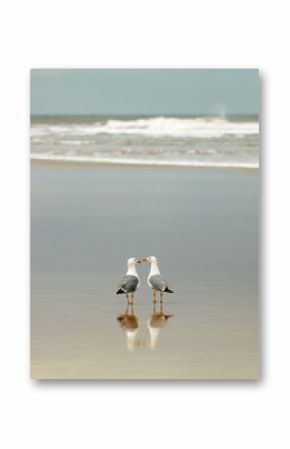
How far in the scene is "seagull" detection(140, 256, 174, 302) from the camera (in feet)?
19.8

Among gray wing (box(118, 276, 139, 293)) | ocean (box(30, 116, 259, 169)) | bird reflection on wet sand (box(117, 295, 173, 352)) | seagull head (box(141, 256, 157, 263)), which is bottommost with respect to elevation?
bird reflection on wet sand (box(117, 295, 173, 352))

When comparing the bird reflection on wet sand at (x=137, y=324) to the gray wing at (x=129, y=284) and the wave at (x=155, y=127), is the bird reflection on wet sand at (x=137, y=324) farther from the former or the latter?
the wave at (x=155, y=127)

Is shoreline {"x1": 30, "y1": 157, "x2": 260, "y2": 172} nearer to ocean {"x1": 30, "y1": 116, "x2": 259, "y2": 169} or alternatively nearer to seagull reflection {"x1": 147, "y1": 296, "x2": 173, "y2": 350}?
ocean {"x1": 30, "y1": 116, "x2": 259, "y2": 169}

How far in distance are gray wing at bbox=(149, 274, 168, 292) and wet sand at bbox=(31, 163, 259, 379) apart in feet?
0.12

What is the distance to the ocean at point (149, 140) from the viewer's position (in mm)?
6000

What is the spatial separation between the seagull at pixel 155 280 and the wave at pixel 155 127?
2.01 ft

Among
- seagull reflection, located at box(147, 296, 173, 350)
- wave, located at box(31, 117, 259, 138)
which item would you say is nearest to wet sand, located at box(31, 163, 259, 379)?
seagull reflection, located at box(147, 296, 173, 350)

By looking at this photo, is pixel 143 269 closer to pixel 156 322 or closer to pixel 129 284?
pixel 129 284

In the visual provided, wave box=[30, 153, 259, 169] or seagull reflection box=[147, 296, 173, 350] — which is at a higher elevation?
wave box=[30, 153, 259, 169]

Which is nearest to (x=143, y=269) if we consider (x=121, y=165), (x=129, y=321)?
(x=129, y=321)

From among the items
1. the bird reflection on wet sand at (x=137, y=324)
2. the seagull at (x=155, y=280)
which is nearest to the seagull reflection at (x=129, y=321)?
the bird reflection on wet sand at (x=137, y=324)
